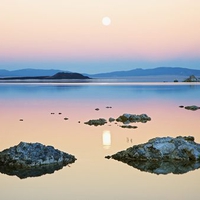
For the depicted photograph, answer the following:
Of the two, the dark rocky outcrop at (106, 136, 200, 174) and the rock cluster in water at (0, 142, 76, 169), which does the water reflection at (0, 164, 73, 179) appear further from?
the dark rocky outcrop at (106, 136, 200, 174)

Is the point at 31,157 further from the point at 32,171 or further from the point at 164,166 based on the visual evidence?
the point at 164,166

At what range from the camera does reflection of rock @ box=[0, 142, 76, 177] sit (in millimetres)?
17531

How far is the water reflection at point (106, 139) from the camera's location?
22484 mm

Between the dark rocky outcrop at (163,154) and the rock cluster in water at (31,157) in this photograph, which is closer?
the rock cluster in water at (31,157)

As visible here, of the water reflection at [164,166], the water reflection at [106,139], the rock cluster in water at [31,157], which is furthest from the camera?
the water reflection at [106,139]

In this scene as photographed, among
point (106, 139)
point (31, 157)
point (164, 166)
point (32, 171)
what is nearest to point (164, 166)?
point (164, 166)

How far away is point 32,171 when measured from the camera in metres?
17.1

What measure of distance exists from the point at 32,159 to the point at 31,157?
0.15 metres

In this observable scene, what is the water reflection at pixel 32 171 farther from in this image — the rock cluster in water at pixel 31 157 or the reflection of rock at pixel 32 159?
the rock cluster in water at pixel 31 157

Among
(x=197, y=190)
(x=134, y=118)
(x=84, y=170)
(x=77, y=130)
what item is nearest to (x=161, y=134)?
(x=77, y=130)

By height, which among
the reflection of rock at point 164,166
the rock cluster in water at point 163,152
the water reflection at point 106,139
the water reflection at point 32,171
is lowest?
the water reflection at point 106,139

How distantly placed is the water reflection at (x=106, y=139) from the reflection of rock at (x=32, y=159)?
3888 millimetres

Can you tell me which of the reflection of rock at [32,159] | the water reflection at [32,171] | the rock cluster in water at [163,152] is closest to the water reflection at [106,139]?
the rock cluster in water at [163,152]

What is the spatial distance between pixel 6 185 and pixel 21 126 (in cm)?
1672
